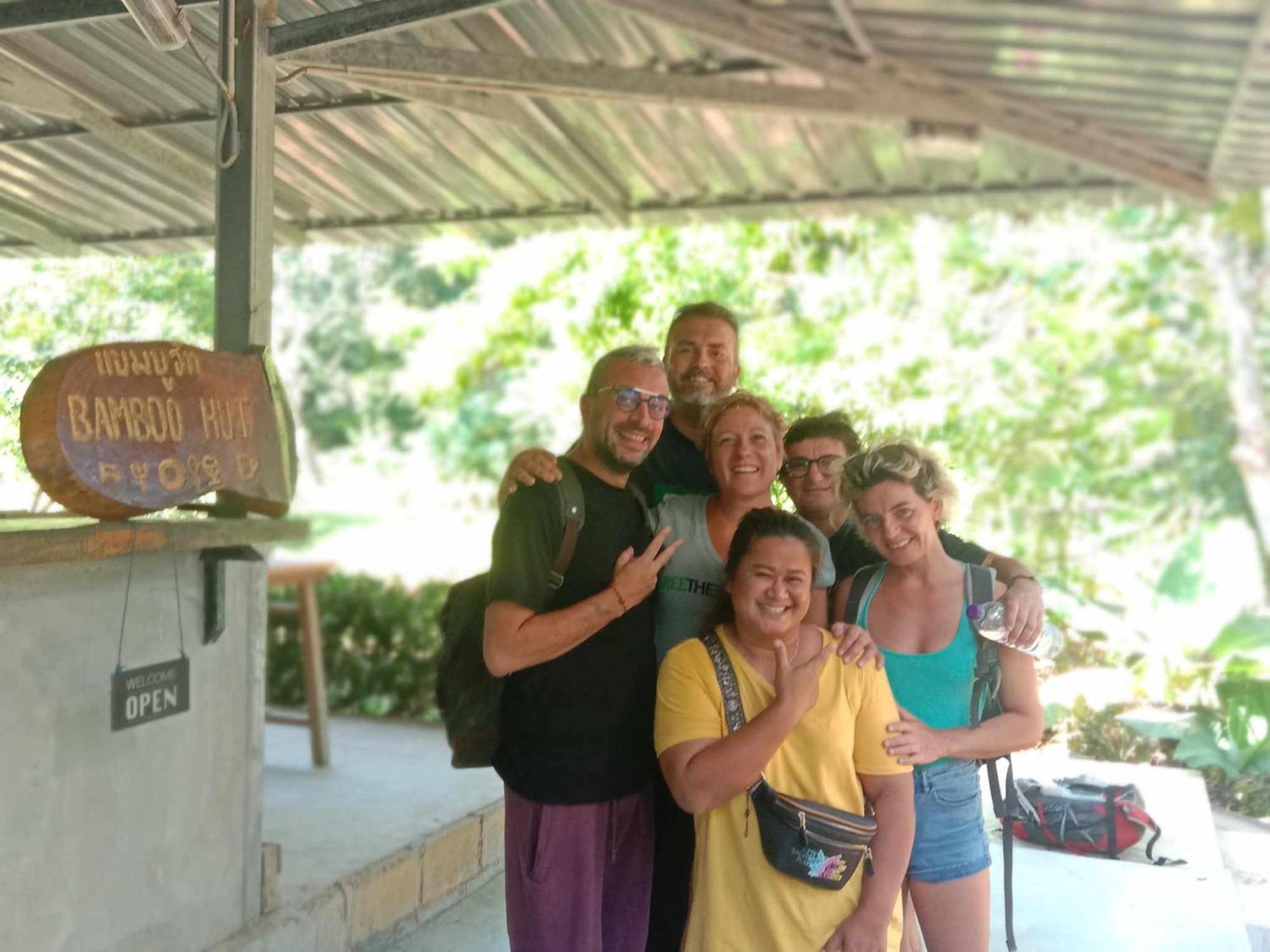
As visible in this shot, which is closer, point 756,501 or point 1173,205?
point 756,501

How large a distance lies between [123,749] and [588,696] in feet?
3.50

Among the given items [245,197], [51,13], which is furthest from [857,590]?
[51,13]

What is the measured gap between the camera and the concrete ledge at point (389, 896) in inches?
Result: 128

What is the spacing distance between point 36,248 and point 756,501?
1.92m

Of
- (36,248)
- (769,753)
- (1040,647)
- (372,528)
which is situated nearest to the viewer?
(769,753)

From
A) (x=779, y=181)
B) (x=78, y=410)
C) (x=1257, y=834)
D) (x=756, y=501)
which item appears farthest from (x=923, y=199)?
(x=78, y=410)

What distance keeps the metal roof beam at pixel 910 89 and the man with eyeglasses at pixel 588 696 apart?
1993 millimetres

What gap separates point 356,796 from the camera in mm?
4949

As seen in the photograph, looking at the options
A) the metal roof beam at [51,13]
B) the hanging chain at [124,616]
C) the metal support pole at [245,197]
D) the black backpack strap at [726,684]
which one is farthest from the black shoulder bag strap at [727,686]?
the metal roof beam at [51,13]

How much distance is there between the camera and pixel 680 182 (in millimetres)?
5797

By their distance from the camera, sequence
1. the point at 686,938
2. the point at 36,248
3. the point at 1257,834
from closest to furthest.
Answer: the point at 686,938 → the point at 36,248 → the point at 1257,834

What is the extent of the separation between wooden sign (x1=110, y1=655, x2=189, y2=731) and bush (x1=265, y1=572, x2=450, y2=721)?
159 inches

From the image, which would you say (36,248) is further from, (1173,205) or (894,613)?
(1173,205)

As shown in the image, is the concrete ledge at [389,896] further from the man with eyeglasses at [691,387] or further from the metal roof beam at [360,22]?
the metal roof beam at [360,22]
